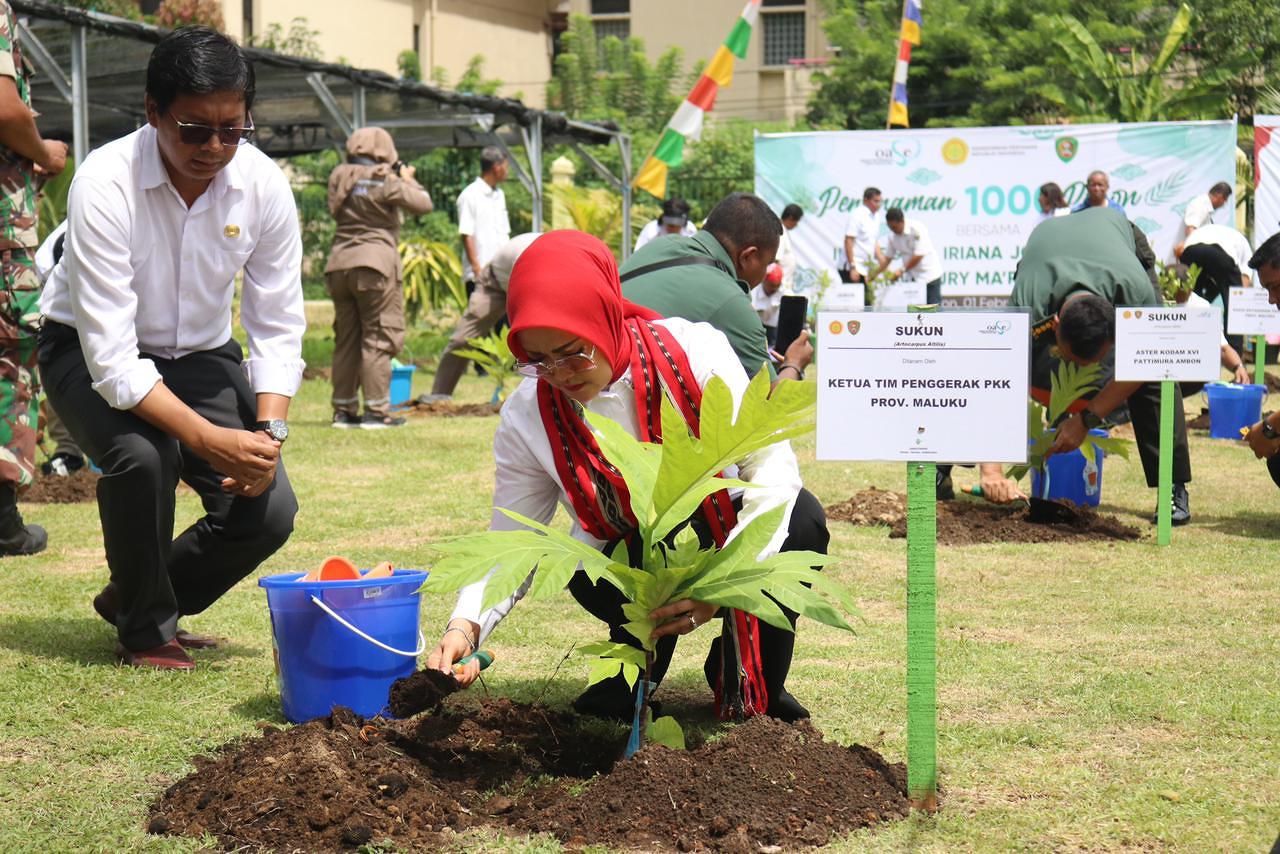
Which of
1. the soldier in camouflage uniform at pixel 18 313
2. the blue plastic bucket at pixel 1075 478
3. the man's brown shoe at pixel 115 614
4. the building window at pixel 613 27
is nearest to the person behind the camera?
the man's brown shoe at pixel 115 614

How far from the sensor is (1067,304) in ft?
24.3

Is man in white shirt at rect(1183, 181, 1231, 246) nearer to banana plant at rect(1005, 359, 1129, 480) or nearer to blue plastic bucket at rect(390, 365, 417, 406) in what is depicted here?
blue plastic bucket at rect(390, 365, 417, 406)

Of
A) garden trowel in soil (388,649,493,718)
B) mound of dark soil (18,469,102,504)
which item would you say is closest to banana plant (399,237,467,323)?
mound of dark soil (18,469,102,504)

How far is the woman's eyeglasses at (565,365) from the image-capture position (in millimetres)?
3410

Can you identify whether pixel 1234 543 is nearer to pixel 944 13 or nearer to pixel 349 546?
pixel 349 546

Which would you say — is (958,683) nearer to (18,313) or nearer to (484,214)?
(18,313)

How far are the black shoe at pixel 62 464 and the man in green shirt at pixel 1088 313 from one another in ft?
17.6

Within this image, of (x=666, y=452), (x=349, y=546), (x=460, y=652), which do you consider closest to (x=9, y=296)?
(x=349, y=546)

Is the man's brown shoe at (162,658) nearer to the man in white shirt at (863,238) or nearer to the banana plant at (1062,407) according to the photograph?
the banana plant at (1062,407)

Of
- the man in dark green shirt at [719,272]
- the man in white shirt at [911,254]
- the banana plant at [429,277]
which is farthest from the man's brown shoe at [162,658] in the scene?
the banana plant at [429,277]

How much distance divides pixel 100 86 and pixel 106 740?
1566 cm

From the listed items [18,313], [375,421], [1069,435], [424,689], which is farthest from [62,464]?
[1069,435]

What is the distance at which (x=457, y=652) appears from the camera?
11.7ft

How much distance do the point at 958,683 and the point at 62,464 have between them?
6022 millimetres
